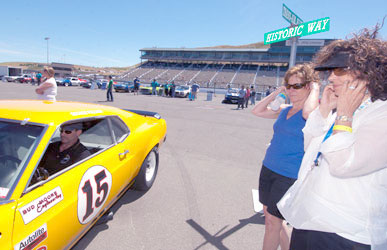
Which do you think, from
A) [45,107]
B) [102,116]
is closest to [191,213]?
[102,116]

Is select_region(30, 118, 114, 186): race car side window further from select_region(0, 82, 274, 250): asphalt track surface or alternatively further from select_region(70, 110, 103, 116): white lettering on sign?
select_region(0, 82, 274, 250): asphalt track surface

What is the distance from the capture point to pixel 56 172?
2.11 metres

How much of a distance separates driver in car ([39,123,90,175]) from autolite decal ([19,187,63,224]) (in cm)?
50

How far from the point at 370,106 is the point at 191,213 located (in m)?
2.45

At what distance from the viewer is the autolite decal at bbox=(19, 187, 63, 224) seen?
4.94 ft

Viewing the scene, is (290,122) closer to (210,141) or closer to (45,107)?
(45,107)

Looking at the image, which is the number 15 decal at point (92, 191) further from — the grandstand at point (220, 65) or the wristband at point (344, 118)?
the grandstand at point (220, 65)

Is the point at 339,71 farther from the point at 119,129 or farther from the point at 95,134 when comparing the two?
the point at 95,134

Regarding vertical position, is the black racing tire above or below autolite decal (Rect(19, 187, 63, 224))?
below

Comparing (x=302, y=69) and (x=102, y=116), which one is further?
(x=102, y=116)

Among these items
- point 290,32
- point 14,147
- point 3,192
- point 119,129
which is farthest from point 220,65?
point 3,192

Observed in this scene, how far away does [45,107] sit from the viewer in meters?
2.34

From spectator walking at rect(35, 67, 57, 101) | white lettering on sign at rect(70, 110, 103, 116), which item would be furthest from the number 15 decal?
spectator walking at rect(35, 67, 57, 101)

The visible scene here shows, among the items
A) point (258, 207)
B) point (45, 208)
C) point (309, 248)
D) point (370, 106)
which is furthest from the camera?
point (258, 207)
